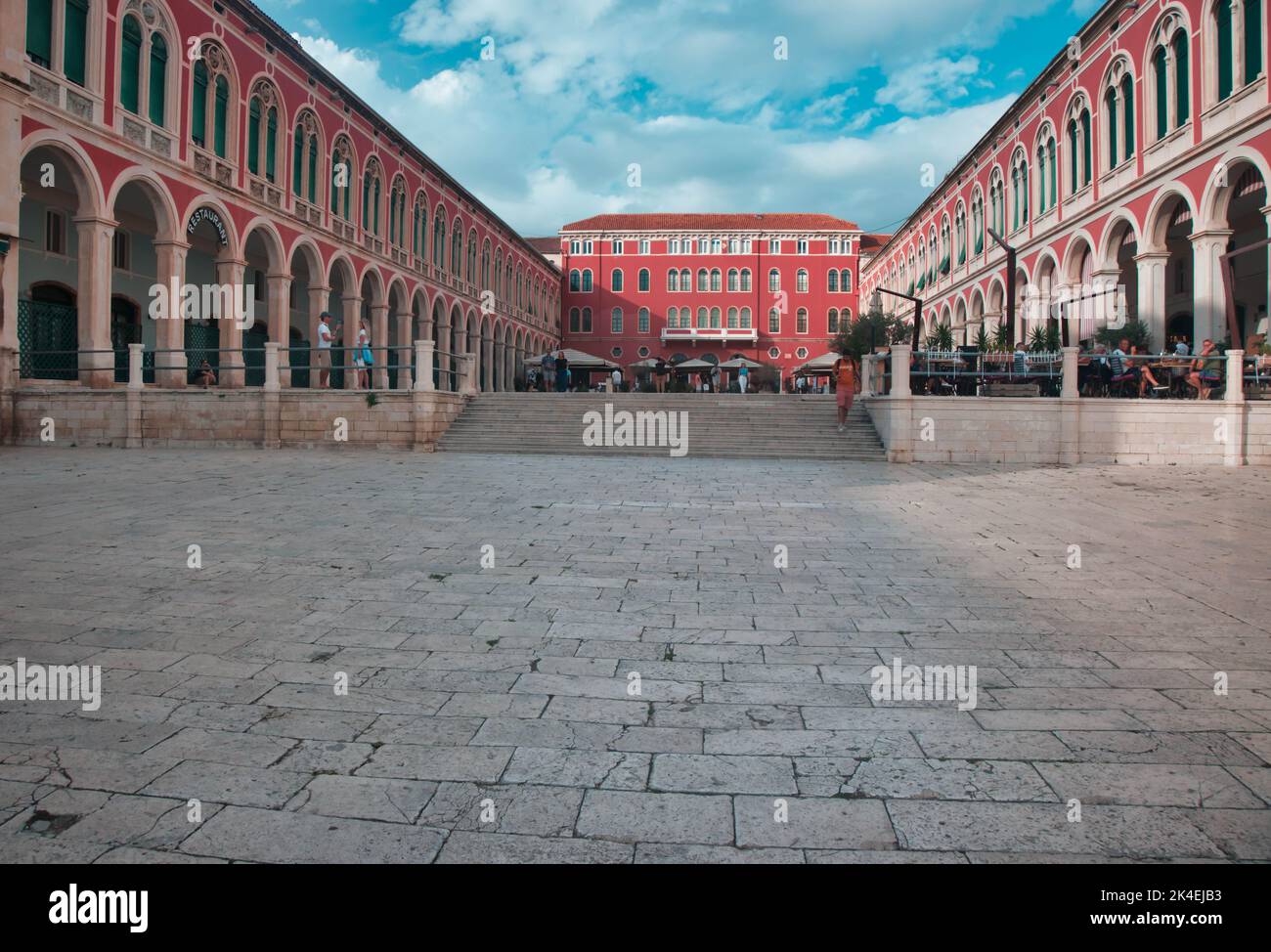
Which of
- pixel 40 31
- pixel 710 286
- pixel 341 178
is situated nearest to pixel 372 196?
pixel 341 178

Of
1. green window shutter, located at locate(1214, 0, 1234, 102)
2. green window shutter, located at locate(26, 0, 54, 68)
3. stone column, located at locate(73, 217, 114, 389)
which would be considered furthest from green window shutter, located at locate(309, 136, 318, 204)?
green window shutter, located at locate(1214, 0, 1234, 102)

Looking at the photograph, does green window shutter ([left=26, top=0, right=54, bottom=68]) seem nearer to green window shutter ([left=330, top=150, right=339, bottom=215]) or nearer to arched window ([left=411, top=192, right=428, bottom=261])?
green window shutter ([left=330, top=150, right=339, bottom=215])

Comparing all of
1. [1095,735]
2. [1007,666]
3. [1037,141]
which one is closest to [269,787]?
[1095,735]

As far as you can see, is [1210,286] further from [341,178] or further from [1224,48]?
[341,178]

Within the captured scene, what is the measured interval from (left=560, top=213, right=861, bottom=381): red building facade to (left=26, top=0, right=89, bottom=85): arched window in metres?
52.2

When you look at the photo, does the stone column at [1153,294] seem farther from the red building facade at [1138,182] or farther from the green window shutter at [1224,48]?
the green window shutter at [1224,48]

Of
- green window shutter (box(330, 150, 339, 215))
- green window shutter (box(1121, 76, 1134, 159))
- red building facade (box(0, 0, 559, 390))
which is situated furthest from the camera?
green window shutter (box(330, 150, 339, 215))

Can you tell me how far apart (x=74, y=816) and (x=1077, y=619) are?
491cm

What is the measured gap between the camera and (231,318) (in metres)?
23.8

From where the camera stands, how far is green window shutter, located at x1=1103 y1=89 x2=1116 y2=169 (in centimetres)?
2655

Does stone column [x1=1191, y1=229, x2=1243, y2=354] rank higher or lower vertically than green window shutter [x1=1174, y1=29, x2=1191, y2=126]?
lower

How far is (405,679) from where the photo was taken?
370 centimetres

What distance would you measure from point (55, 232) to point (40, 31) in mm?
6189
